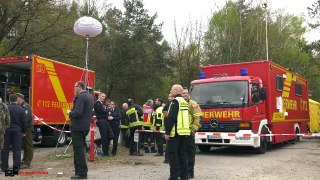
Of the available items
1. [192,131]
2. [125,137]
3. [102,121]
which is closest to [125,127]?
[125,137]

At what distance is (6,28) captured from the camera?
23172mm

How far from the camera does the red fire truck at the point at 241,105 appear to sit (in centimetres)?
1220

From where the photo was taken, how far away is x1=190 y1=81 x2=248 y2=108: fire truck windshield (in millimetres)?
12328

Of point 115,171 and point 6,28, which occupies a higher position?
point 6,28

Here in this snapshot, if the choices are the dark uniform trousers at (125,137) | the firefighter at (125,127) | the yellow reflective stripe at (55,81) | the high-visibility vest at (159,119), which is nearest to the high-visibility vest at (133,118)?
the firefighter at (125,127)

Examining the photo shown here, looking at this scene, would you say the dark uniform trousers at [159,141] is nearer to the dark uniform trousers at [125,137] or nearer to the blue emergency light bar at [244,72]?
the dark uniform trousers at [125,137]

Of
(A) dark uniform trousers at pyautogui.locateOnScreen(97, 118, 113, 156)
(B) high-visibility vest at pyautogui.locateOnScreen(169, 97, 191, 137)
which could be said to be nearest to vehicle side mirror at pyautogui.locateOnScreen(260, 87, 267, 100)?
(A) dark uniform trousers at pyautogui.locateOnScreen(97, 118, 113, 156)

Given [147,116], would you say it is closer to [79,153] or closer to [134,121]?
[134,121]

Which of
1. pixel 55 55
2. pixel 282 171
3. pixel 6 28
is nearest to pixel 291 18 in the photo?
pixel 55 55

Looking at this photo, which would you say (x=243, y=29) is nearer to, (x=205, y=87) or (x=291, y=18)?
(x=205, y=87)

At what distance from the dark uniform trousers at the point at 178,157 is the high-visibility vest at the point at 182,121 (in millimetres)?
123

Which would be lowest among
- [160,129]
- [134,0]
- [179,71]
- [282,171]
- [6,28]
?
[282,171]

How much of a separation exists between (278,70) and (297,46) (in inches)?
1112

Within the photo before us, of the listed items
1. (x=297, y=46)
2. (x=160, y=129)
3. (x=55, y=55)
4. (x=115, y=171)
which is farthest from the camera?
(x=297, y=46)
